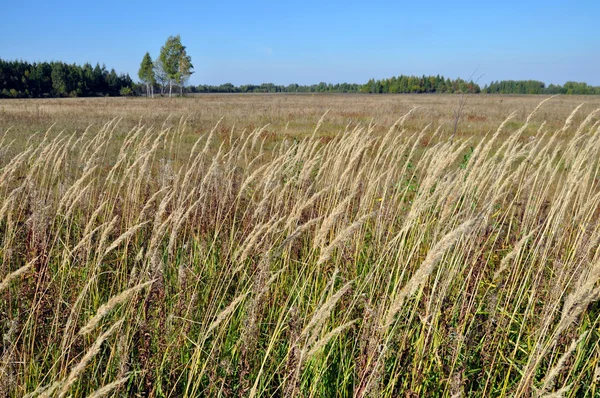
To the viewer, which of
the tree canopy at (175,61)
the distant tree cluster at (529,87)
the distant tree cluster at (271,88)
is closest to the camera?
the tree canopy at (175,61)

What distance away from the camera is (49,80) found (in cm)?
6994

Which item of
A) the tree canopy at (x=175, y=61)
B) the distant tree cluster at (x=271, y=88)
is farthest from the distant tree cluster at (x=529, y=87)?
the tree canopy at (x=175, y=61)

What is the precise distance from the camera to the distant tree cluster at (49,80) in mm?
65188

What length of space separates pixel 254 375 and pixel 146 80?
71.7 m

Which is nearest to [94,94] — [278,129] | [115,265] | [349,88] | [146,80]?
[146,80]

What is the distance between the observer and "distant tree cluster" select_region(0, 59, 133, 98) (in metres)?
65.2

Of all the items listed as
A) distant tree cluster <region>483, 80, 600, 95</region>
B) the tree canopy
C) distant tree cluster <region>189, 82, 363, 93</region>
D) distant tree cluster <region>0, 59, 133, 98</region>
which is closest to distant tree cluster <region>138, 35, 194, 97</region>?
the tree canopy

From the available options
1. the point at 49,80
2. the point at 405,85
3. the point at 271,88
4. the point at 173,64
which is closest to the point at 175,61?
the point at 173,64

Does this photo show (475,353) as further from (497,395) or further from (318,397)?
(318,397)

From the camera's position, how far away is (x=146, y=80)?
6631 centimetres

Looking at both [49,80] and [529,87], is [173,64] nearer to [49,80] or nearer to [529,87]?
[49,80]

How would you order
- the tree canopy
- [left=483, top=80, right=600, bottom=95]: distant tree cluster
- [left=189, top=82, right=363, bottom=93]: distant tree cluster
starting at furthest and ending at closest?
1. [left=189, top=82, right=363, bottom=93]: distant tree cluster
2. [left=483, top=80, right=600, bottom=95]: distant tree cluster
3. the tree canopy

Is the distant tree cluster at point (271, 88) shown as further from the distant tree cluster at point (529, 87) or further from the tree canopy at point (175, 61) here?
the tree canopy at point (175, 61)

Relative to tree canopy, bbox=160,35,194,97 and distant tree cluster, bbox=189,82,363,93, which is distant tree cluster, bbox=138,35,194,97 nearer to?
tree canopy, bbox=160,35,194,97
